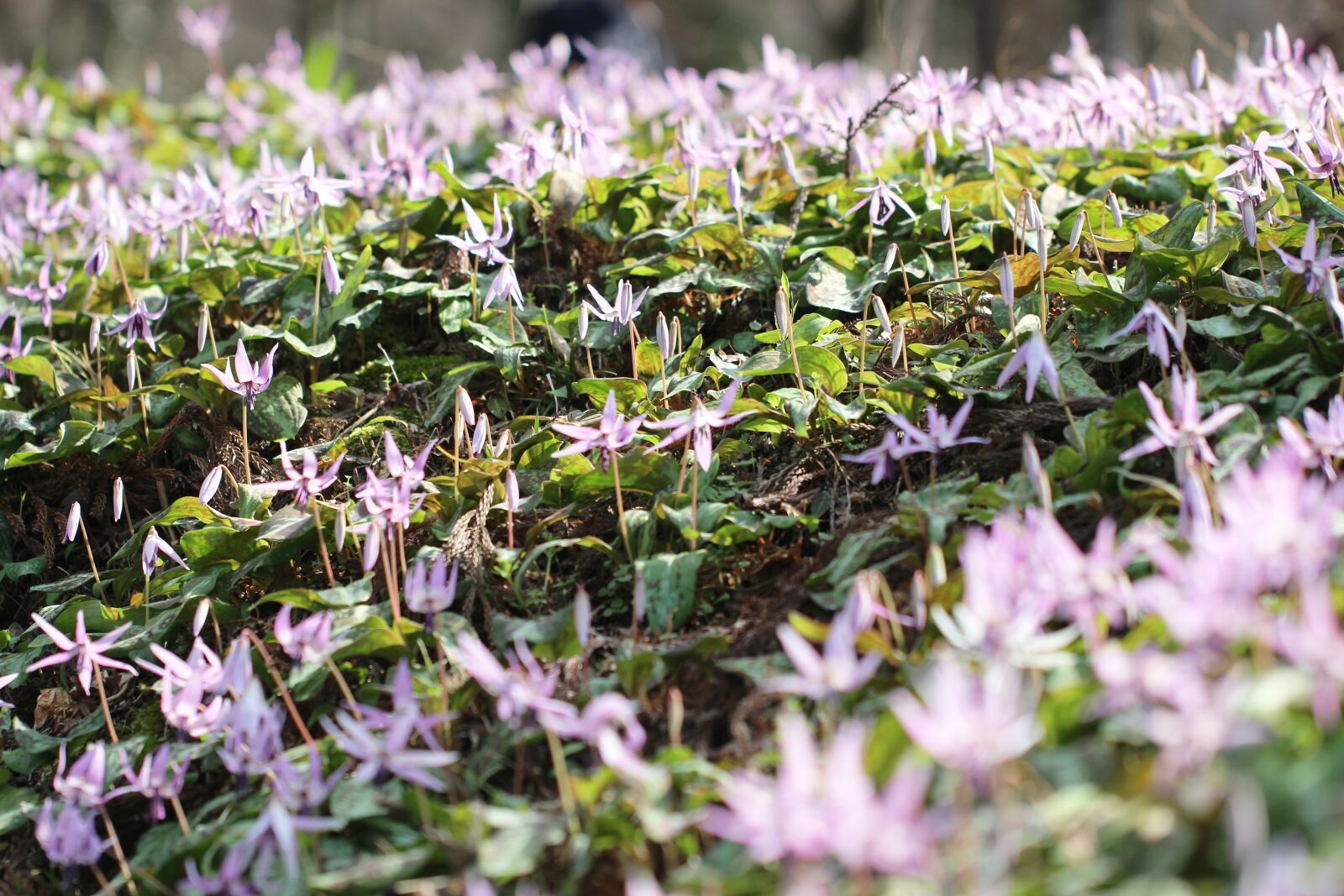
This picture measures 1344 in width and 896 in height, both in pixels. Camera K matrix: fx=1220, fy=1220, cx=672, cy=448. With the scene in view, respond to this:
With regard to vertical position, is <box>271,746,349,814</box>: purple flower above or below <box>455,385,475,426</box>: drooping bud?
below

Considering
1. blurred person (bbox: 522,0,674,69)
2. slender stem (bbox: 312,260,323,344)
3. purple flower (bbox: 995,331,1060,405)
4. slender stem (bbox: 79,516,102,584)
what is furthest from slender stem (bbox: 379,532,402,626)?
blurred person (bbox: 522,0,674,69)

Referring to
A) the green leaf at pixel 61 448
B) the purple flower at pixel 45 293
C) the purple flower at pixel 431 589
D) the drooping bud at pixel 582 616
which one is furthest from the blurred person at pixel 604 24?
the drooping bud at pixel 582 616

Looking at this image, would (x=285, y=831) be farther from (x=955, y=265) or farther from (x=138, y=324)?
(x=955, y=265)

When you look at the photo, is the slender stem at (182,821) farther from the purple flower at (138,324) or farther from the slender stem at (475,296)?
the slender stem at (475,296)

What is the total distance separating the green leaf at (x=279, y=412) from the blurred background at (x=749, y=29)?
2.47 meters

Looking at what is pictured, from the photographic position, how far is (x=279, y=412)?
2.68 m

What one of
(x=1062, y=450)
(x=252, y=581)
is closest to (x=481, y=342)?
(x=252, y=581)

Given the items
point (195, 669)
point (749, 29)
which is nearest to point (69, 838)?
point (195, 669)

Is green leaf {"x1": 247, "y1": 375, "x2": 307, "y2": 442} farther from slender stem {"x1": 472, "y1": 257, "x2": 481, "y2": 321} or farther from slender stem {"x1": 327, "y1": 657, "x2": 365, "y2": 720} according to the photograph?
slender stem {"x1": 327, "y1": 657, "x2": 365, "y2": 720}

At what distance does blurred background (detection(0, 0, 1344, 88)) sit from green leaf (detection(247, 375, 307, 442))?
247 centimetres

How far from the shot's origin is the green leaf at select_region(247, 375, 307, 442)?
8.78 feet

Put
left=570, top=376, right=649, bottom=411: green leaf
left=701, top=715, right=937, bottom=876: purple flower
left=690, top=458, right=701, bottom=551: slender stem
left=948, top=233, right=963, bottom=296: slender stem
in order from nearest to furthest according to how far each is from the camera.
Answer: left=701, top=715, right=937, bottom=876: purple flower, left=690, top=458, right=701, bottom=551: slender stem, left=570, top=376, right=649, bottom=411: green leaf, left=948, top=233, right=963, bottom=296: slender stem

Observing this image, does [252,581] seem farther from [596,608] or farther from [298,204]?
[298,204]

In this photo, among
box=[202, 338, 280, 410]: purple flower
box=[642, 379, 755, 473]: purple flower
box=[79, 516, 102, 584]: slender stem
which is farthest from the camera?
box=[79, 516, 102, 584]: slender stem
